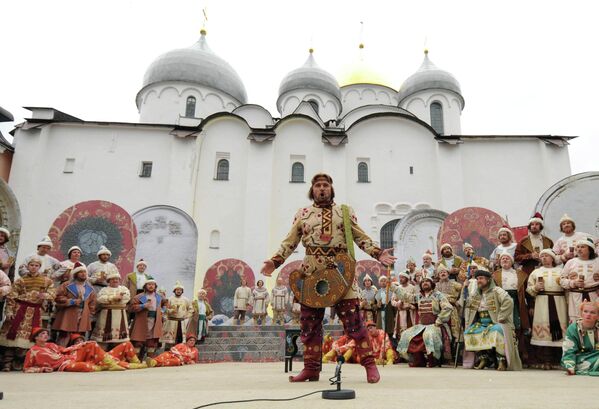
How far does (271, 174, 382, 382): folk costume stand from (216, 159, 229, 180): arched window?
1614 cm

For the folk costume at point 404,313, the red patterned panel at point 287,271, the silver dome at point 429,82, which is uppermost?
the silver dome at point 429,82

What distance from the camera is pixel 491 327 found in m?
6.57

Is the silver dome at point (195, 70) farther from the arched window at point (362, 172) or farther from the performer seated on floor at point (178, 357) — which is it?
the performer seated on floor at point (178, 357)

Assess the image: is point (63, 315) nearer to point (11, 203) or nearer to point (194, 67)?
point (11, 203)

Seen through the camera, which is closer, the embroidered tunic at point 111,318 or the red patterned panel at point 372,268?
the embroidered tunic at point 111,318

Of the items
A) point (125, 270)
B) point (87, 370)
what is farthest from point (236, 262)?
point (87, 370)

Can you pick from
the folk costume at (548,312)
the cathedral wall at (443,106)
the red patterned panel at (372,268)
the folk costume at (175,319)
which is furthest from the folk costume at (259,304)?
the cathedral wall at (443,106)

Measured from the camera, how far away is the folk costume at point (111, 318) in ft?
25.0

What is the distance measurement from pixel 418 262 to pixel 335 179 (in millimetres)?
7200

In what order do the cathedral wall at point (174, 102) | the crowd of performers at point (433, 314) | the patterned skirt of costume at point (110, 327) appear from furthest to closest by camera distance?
the cathedral wall at point (174, 102)
the patterned skirt of costume at point (110, 327)
the crowd of performers at point (433, 314)

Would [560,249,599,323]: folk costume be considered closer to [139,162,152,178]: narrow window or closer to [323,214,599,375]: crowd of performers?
[323,214,599,375]: crowd of performers

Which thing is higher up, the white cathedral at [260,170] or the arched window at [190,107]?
the arched window at [190,107]

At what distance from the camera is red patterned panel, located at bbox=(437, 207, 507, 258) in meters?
12.1

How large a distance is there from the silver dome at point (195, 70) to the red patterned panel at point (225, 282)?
13527mm
